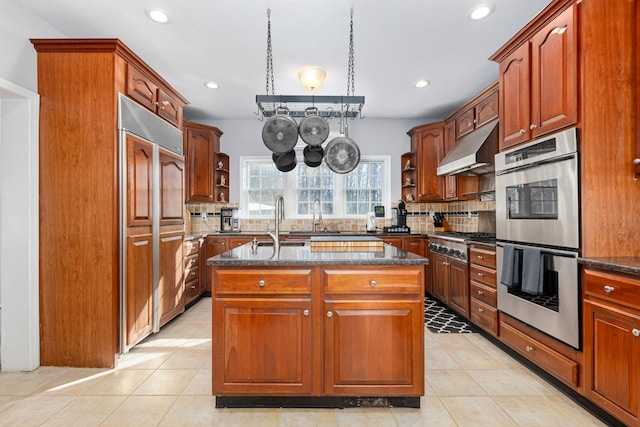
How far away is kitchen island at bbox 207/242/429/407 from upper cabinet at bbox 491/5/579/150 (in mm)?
1419

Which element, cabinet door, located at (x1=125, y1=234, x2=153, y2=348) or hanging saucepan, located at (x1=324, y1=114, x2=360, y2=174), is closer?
hanging saucepan, located at (x1=324, y1=114, x2=360, y2=174)

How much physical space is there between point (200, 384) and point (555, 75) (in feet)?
10.7

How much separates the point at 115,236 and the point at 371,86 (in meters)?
A: 3.21

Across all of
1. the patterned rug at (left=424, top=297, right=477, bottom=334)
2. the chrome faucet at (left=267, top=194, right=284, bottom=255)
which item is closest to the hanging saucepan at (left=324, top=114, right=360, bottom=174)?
the chrome faucet at (left=267, top=194, right=284, bottom=255)

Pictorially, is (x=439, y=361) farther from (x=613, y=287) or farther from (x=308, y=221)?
(x=308, y=221)

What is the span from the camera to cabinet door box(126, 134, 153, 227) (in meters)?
2.74

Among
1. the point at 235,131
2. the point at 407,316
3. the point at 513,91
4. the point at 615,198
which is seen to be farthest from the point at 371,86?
the point at 407,316

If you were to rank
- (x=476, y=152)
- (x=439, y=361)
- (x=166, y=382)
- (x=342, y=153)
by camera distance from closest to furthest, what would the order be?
(x=166, y=382), (x=342, y=153), (x=439, y=361), (x=476, y=152)

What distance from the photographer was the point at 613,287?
5.81 feet

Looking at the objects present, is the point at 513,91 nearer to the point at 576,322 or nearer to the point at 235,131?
the point at 576,322

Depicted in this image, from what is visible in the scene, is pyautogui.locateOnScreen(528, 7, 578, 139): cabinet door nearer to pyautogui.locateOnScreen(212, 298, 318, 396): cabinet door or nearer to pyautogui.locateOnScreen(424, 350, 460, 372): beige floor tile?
pyautogui.locateOnScreen(424, 350, 460, 372): beige floor tile

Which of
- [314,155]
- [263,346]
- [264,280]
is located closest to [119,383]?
[263,346]

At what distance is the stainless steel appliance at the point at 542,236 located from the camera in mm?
2098

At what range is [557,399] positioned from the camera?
84.0 inches
